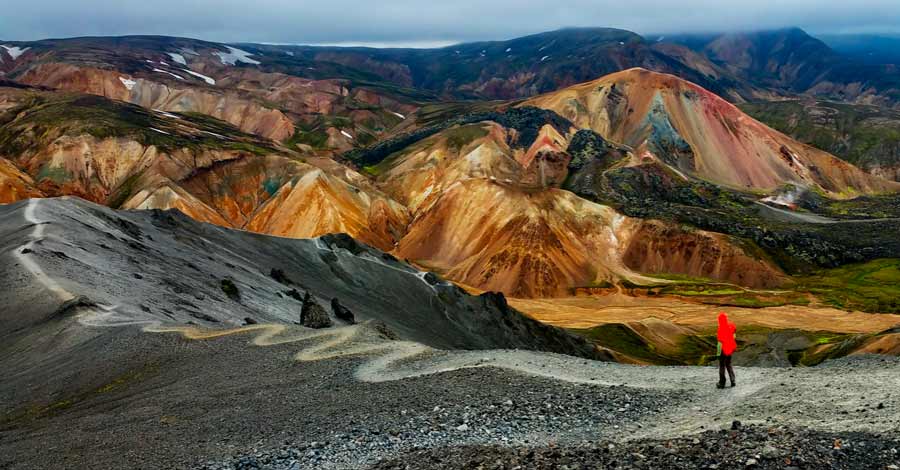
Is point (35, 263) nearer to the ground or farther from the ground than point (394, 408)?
nearer to the ground

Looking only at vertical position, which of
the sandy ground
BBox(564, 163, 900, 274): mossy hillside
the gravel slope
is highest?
the gravel slope

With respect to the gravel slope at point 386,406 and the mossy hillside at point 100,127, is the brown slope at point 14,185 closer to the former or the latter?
the mossy hillside at point 100,127

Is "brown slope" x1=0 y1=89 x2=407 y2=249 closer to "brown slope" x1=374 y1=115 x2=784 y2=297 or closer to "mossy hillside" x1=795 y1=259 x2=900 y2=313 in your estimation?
"brown slope" x1=374 y1=115 x2=784 y2=297

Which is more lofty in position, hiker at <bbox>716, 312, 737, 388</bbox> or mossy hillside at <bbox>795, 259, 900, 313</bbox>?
hiker at <bbox>716, 312, 737, 388</bbox>

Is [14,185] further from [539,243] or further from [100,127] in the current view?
[539,243]

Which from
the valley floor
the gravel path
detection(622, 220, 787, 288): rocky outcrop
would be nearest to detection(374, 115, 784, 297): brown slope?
detection(622, 220, 787, 288): rocky outcrop

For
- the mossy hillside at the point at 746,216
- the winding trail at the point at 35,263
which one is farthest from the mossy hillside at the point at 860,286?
the winding trail at the point at 35,263

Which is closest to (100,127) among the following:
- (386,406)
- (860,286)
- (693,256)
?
(693,256)

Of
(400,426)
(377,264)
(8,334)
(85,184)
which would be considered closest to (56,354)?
(8,334)

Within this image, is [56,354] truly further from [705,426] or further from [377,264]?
[377,264]
